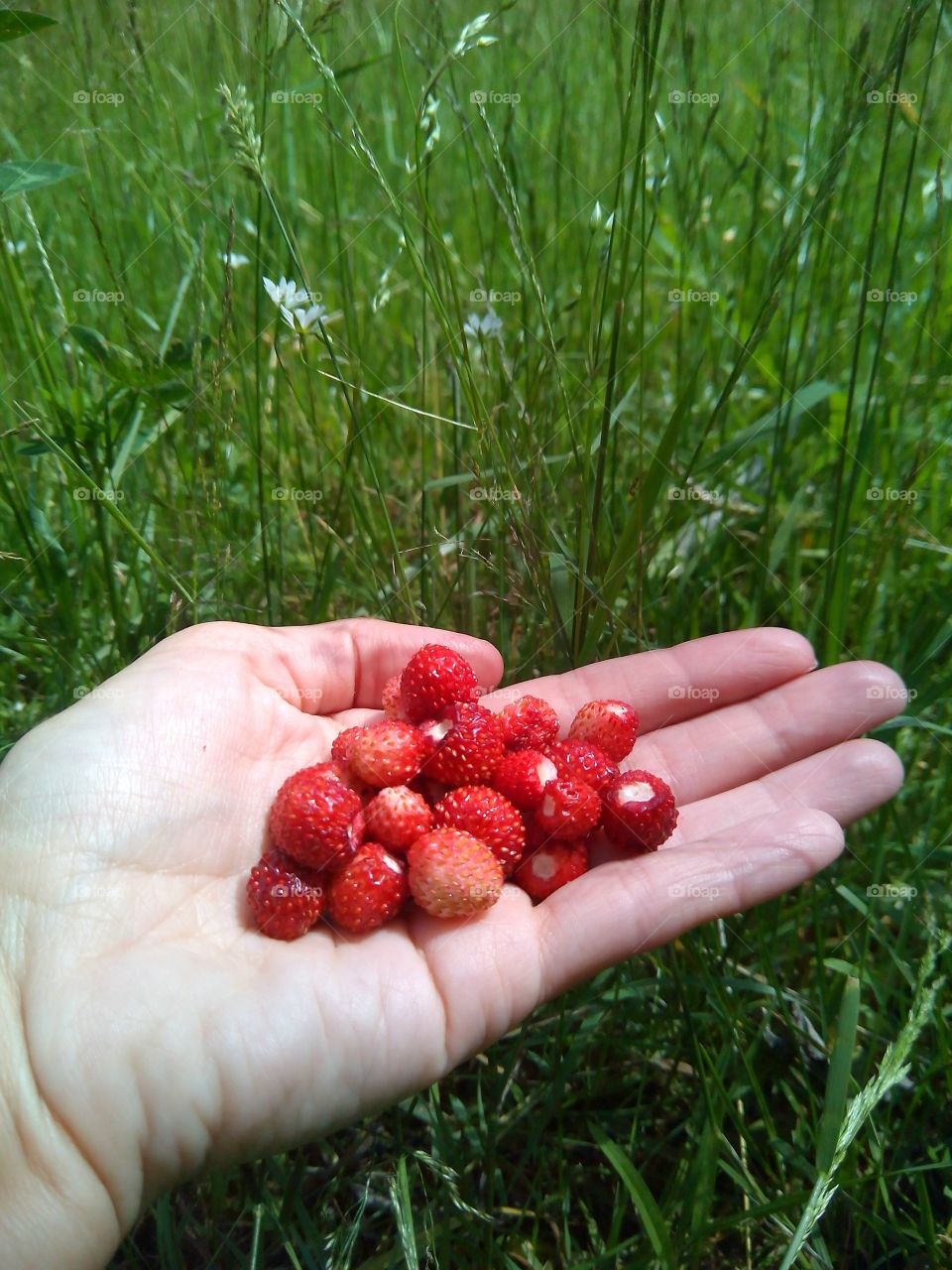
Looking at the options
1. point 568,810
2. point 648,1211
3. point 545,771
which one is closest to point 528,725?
point 545,771

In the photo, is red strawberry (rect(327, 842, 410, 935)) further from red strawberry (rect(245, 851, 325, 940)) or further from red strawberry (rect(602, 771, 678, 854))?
red strawberry (rect(602, 771, 678, 854))

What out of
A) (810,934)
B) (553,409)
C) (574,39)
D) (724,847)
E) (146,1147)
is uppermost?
(574,39)

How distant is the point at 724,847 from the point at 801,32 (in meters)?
3.66

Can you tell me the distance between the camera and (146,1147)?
1.15 meters

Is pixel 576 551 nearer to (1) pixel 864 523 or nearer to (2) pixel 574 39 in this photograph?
(1) pixel 864 523

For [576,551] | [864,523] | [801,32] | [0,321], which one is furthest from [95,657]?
[801,32]

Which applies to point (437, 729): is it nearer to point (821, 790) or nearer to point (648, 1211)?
point (821, 790)

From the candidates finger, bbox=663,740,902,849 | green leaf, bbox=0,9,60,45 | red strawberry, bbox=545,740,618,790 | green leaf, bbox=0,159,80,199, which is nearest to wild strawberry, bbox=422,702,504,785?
red strawberry, bbox=545,740,618,790

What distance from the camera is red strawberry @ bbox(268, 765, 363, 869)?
1429mm

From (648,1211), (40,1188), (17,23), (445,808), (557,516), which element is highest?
(17,23)

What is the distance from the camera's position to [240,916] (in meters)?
1.38

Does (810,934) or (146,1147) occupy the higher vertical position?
(146,1147)

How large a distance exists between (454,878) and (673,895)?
11.9 inches

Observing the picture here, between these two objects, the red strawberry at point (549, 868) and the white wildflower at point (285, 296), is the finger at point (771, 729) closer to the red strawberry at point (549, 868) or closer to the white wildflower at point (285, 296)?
the red strawberry at point (549, 868)
